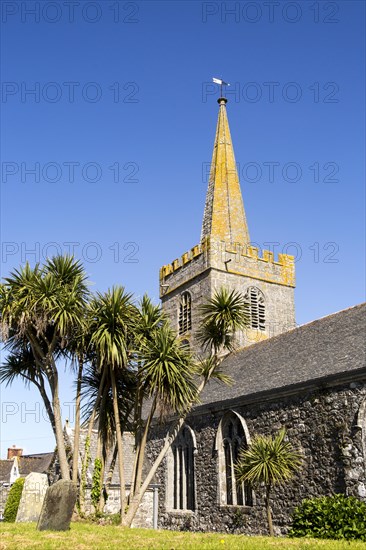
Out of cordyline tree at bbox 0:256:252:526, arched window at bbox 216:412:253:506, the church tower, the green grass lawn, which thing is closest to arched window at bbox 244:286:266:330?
the church tower

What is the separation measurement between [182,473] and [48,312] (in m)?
10.6

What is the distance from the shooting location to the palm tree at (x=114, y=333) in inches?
650

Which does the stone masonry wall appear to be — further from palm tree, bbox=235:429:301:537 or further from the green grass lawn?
the green grass lawn

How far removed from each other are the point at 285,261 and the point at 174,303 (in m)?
7.44

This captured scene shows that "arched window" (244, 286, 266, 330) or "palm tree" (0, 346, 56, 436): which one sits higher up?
"arched window" (244, 286, 266, 330)

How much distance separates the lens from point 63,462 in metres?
16.5

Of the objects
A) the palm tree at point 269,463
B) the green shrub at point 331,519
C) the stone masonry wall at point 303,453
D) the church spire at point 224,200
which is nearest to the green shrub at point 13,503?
the stone masonry wall at point 303,453

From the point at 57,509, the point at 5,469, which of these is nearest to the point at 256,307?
the point at 57,509

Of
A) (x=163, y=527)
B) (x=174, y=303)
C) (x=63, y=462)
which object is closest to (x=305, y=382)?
(x=63, y=462)

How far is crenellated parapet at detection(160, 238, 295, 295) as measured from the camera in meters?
33.8

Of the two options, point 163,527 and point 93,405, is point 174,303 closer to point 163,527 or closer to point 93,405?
point 163,527

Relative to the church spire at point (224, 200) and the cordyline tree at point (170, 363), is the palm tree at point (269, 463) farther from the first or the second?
the church spire at point (224, 200)

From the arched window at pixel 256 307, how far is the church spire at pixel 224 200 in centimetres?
338

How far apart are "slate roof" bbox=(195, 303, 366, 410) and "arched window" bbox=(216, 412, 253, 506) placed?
2.98ft
